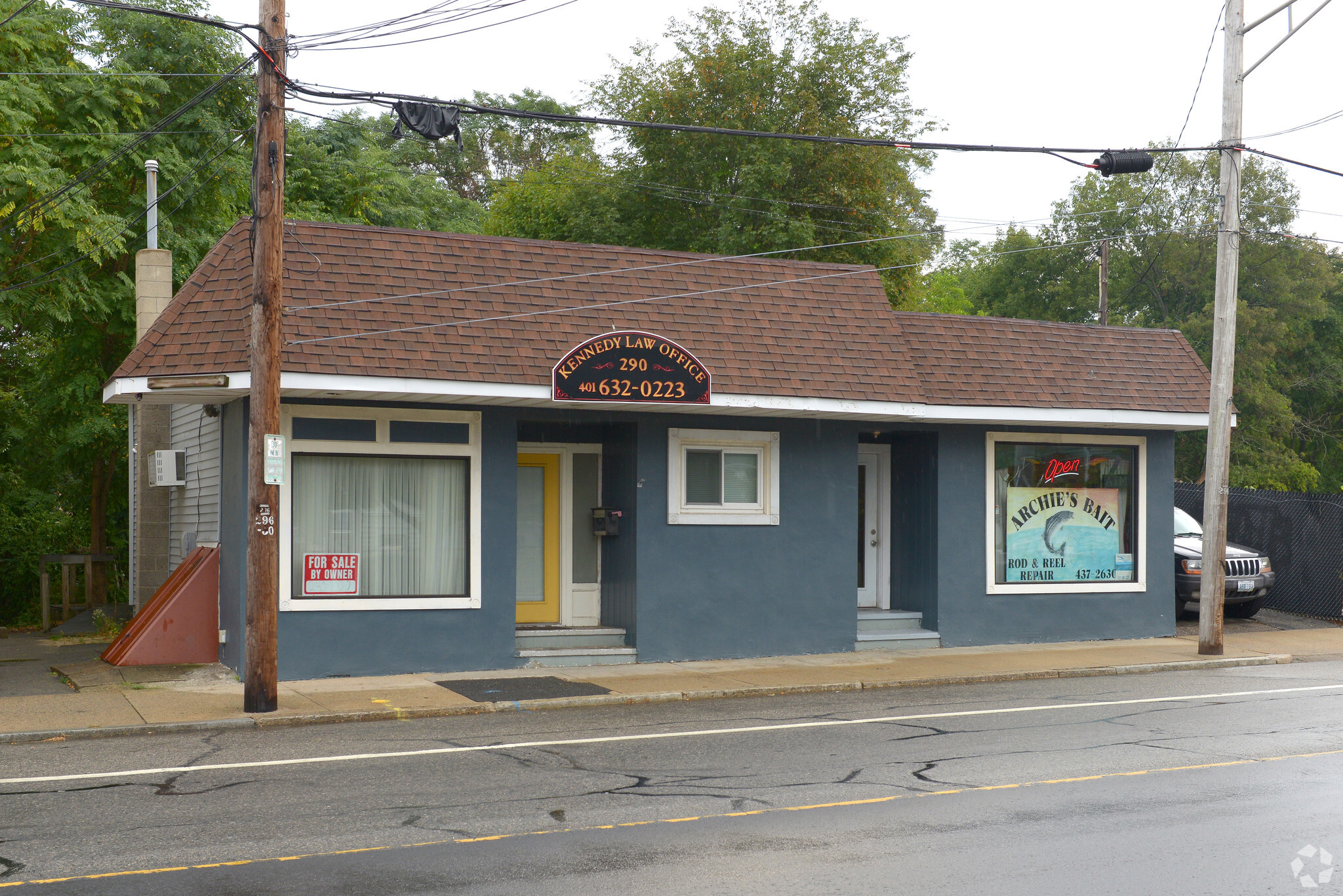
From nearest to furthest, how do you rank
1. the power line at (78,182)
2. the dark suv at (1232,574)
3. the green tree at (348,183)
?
the power line at (78,182) < the dark suv at (1232,574) < the green tree at (348,183)

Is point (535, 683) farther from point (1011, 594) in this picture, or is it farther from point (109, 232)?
point (109, 232)

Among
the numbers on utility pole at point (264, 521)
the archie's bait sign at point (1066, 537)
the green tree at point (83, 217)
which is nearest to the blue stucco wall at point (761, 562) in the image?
the archie's bait sign at point (1066, 537)

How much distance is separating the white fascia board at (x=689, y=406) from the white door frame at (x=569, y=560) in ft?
4.00

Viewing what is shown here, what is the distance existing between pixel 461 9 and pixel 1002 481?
30.9 feet

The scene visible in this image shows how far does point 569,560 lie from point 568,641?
1.21m

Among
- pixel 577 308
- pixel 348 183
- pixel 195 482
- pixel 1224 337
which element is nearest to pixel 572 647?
pixel 577 308

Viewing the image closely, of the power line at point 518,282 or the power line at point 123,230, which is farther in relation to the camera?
the power line at point 123,230

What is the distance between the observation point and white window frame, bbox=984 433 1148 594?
1655cm

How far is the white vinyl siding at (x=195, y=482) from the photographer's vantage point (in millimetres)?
14906

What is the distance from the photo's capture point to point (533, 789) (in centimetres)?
793

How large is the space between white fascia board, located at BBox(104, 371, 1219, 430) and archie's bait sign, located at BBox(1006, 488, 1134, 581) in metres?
1.05

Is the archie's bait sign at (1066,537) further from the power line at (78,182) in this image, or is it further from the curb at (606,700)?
the power line at (78,182)

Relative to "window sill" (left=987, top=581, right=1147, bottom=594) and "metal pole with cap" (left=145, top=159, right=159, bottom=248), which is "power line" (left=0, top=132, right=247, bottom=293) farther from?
"window sill" (left=987, top=581, right=1147, bottom=594)

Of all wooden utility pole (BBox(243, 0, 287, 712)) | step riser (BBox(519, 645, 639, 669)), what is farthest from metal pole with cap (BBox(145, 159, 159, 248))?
step riser (BBox(519, 645, 639, 669))
